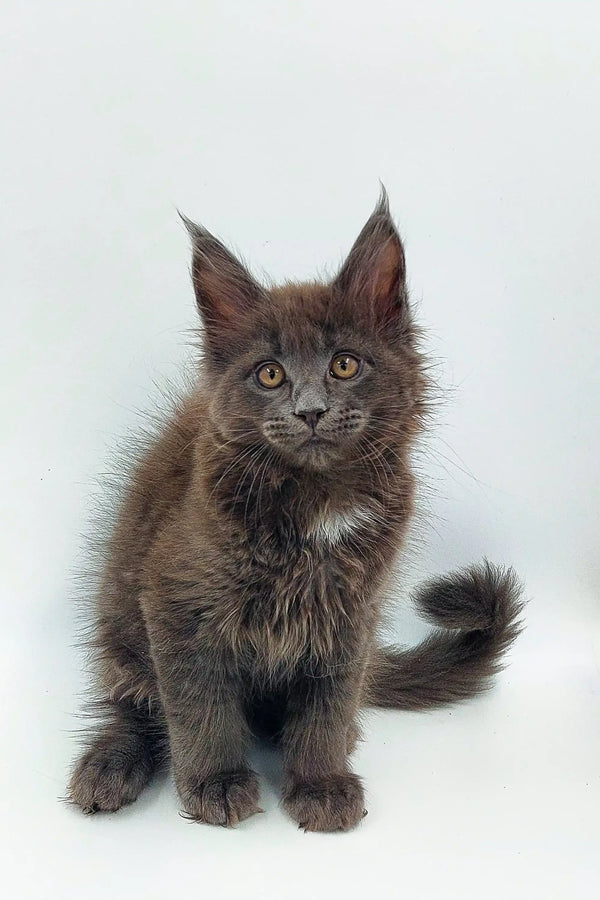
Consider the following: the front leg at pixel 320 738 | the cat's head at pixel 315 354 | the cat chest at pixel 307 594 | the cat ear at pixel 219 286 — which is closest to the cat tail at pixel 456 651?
the front leg at pixel 320 738

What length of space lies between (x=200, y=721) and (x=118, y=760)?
0.70 feet

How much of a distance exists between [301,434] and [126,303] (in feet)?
3.14

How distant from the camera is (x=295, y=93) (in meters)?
2.40

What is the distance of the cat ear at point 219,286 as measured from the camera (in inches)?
70.6

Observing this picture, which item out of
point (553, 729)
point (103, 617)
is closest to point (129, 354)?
point (103, 617)

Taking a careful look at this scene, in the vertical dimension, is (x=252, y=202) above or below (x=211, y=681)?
above

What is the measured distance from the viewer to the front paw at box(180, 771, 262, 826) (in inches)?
71.1

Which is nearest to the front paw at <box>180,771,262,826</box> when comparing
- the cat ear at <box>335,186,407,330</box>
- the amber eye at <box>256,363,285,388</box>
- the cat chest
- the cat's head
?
the cat chest

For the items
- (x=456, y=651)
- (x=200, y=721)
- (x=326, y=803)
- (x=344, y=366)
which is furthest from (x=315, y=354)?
(x=456, y=651)

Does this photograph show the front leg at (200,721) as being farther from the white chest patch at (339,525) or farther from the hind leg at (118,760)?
the white chest patch at (339,525)

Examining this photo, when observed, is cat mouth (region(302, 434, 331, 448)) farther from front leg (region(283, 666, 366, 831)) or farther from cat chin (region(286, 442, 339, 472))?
front leg (region(283, 666, 366, 831))

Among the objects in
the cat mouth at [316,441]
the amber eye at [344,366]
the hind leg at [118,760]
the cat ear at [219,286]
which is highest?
the cat ear at [219,286]

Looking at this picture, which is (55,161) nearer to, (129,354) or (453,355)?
(129,354)

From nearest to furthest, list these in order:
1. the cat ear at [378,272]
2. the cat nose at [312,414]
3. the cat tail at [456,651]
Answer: the cat nose at [312,414]
the cat ear at [378,272]
the cat tail at [456,651]
